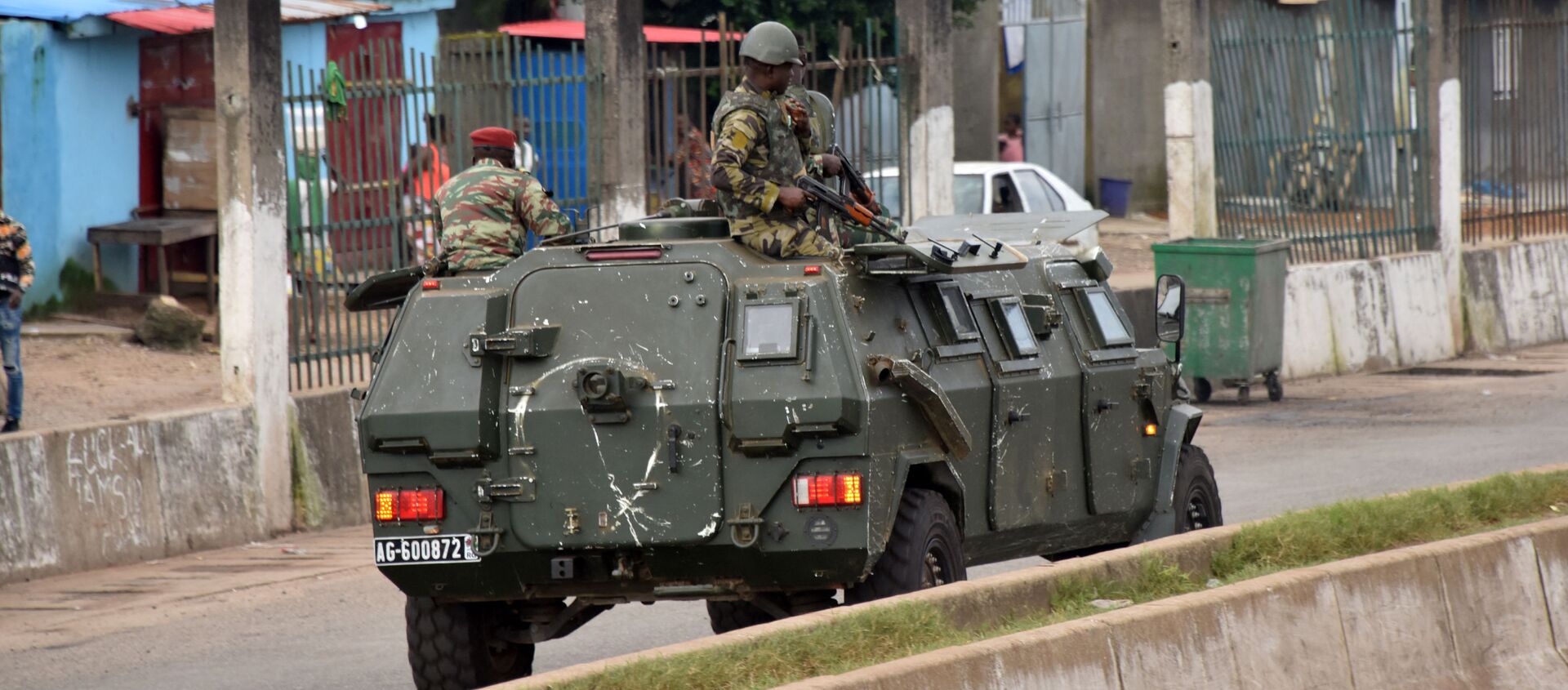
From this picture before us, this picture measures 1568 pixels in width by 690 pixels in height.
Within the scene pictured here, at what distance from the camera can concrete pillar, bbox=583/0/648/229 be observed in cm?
1404

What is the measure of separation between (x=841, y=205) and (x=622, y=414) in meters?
1.22

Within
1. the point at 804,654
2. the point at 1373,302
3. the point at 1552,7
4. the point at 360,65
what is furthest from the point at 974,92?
the point at 804,654

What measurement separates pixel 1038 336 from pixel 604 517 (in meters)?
2.01

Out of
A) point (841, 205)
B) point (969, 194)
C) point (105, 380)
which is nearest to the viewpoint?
point (841, 205)

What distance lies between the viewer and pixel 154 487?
36.3 ft

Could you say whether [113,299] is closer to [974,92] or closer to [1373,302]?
[1373,302]

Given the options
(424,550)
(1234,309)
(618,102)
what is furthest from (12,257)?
(1234,309)

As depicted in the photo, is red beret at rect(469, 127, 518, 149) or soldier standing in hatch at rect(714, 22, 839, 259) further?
red beret at rect(469, 127, 518, 149)

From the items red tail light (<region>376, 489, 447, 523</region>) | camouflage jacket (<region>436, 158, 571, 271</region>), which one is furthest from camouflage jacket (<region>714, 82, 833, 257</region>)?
red tail light (<region>376, 489, 447, 523</region>)

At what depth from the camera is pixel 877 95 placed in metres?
16.1

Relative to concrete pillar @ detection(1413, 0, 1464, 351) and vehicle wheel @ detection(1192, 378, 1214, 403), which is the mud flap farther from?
concrete pillar @ detection(1413, 0, 1464, 351)

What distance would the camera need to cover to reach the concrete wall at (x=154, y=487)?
10.4m

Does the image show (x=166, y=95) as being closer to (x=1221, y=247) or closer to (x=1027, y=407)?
(x=1221, y=247)

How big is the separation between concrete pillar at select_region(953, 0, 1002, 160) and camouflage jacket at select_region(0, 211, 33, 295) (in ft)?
68.0
